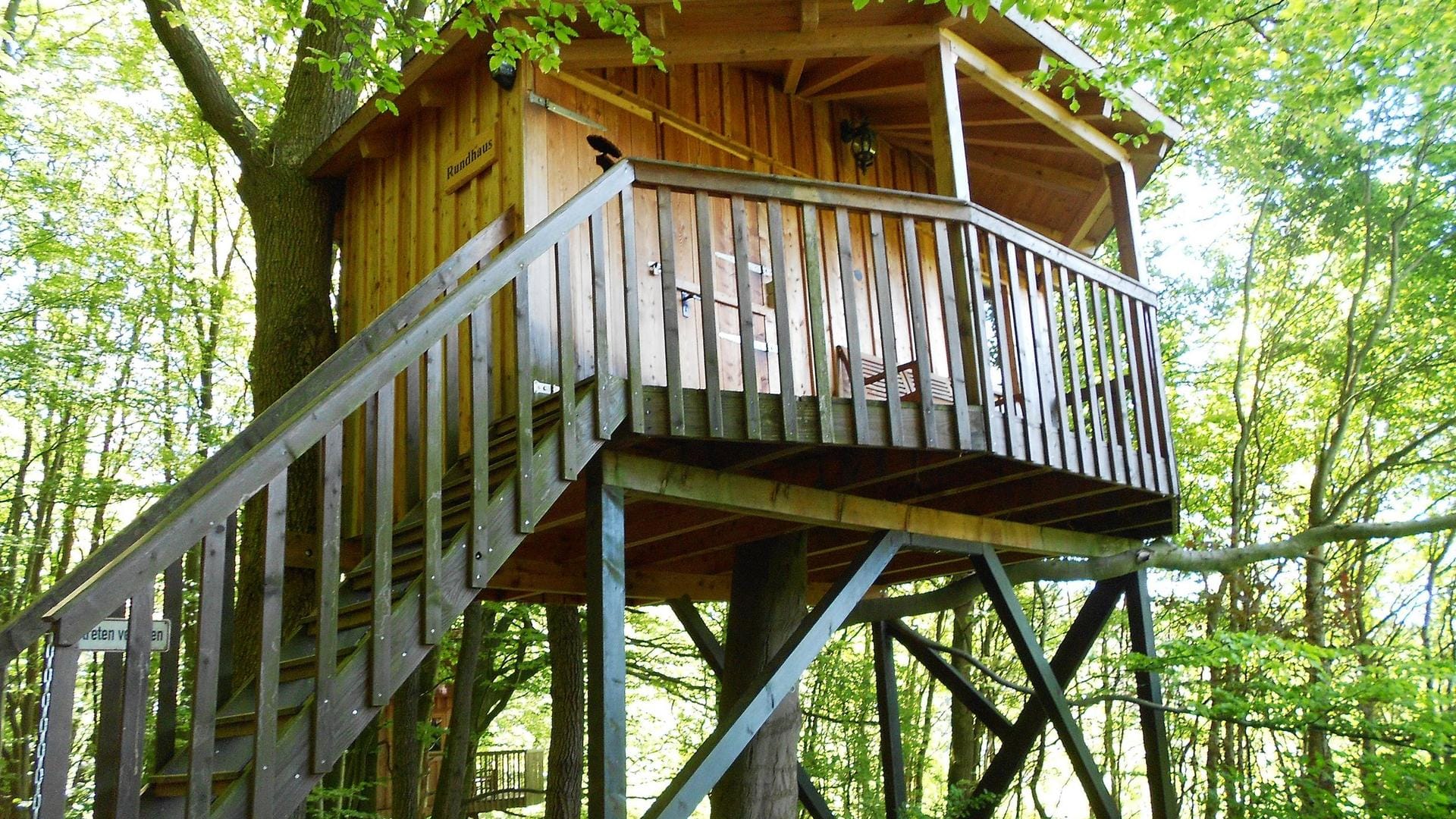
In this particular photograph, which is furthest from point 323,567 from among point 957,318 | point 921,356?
point 957,318

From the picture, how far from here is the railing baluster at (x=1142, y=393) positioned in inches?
249

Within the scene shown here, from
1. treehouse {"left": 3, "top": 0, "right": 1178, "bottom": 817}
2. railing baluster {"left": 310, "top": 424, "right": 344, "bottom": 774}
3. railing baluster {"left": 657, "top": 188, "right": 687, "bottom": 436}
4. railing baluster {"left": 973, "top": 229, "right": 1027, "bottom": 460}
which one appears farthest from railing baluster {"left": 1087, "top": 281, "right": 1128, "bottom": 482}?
railing baluster {"left": 310, "top": 424, "right": 344, "bottom": 774}

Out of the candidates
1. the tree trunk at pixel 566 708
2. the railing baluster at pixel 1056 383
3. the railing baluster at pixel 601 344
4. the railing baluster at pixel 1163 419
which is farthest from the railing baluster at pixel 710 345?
the tree trunk at pixel 566 708

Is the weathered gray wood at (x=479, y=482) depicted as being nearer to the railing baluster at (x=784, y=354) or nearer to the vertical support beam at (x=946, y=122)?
the railing baluster at (x=784, y=354)

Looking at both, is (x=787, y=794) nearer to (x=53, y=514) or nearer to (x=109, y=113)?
(x=53, y=514)

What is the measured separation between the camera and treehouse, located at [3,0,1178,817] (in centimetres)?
350

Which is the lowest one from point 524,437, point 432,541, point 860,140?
point 432,541

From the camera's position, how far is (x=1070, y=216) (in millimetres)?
9422

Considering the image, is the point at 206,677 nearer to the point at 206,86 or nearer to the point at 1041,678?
the point at 1041,678

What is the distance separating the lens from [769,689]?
192 inches

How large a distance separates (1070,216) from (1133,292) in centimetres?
302

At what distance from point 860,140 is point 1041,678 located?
4.10m

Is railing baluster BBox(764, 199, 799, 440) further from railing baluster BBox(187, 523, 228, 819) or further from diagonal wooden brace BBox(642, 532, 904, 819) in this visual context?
railing baluster BBox(187, 523, 228, 819)

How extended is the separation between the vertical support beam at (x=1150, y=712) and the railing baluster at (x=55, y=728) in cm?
586
